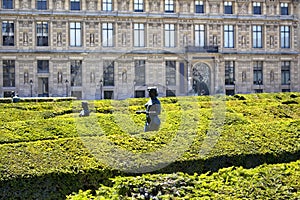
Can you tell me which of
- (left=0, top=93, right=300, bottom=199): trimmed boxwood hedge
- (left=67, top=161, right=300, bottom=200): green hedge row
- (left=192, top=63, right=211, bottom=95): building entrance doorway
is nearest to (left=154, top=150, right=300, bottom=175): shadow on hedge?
(left=0, top=93, right=300, bottom=199): trimmed boxwood hedge

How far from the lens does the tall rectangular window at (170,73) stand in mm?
43250

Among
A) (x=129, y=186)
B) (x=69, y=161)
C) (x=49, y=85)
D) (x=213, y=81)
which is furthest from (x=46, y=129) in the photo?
(x=213, y=81)

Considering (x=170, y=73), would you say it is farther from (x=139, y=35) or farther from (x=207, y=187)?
(x=207, y=187)

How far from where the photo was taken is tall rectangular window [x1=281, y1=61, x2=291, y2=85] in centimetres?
4612

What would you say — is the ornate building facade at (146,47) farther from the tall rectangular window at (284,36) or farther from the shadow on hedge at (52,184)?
the shadow on hedge at (52,184)

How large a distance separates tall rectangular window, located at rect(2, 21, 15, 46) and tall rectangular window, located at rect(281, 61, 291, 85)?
2668 cm

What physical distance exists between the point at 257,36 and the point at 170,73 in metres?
9.79

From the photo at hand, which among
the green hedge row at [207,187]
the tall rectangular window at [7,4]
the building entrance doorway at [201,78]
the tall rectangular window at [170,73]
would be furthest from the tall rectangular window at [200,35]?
the green hedge row at [207,187]

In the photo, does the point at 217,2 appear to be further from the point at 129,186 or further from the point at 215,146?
the point at 129,186

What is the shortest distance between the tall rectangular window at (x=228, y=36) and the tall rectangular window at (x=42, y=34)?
680 inches

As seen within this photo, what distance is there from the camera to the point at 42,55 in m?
41.0

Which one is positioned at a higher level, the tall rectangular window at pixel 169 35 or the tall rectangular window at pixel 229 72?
the tall rectangular window at pixel 169 35

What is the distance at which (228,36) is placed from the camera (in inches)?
1751

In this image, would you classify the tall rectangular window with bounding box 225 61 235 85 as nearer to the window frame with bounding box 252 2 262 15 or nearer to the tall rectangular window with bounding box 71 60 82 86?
the window frame with bounding box 252 2 262 15
